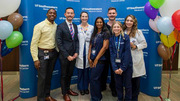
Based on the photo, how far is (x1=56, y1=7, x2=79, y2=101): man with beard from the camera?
105 inches

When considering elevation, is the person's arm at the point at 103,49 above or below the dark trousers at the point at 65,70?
above

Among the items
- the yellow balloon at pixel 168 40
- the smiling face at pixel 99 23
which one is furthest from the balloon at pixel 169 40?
the smiling face at pixel 99 23

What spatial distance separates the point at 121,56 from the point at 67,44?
3.34ft

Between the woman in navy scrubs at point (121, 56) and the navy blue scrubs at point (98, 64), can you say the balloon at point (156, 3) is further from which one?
the navy blue scrubs at point (98, 64)

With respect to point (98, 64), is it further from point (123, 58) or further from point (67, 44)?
point (67, 44)

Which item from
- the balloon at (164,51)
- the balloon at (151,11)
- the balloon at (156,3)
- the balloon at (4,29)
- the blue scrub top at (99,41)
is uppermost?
the balloon at (156,3)

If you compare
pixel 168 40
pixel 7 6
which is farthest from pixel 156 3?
pixel 7 6

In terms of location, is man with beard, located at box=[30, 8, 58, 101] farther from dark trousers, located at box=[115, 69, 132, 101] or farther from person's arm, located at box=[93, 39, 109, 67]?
dark trousers, located at box=[115, 69, 132, 101]

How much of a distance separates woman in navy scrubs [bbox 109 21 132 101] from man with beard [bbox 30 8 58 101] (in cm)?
107

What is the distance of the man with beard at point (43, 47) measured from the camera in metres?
2.49

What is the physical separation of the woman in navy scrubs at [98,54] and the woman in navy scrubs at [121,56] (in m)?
0.17

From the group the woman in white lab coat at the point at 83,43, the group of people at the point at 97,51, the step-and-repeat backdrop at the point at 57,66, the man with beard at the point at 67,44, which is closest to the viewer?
the group of people at the point at 97,51

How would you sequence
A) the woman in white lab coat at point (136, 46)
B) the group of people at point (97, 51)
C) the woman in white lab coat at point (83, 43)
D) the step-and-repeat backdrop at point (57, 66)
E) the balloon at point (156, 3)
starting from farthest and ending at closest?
the woman in white lab coat at point (83, 43) → the step-and-repeat backdrop at point (57, 66) → the woman in white lab coat at point (136, 46) → the group of people at point (97, 51) → the balloon at point (156, 3)

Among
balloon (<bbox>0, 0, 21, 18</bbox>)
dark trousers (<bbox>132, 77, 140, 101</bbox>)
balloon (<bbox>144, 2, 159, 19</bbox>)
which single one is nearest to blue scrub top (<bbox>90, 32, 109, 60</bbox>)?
dark trousers (<bbox>132, 77, 140, 101</bbox>)
